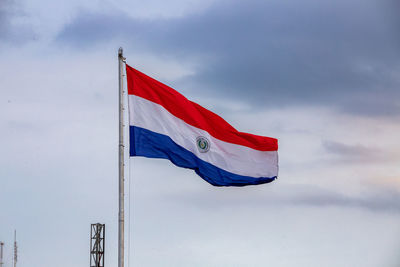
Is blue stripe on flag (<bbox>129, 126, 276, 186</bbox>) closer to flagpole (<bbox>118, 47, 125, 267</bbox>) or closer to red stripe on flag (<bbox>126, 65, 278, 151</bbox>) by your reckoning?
flagpole (<bbox>118, 47, 125, 267</bbox>)

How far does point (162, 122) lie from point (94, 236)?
66.2 ft

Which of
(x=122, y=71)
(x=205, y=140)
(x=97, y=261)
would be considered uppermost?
(x=122, y=71)

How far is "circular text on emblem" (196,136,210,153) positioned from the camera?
22656 millimetres

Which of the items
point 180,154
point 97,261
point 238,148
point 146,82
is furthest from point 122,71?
point 97,261

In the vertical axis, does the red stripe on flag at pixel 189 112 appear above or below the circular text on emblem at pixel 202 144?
above

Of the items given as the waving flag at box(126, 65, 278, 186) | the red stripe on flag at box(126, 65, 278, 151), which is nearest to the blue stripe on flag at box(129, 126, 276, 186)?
the waving flag at box(126, 65, 278, 186)

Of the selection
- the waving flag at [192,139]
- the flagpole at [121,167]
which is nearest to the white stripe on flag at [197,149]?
the waving flag at [192,139]

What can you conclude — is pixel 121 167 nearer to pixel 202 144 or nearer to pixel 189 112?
pixel 189 112

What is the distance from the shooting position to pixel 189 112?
73.9ft

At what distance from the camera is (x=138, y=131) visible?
68.8 ft

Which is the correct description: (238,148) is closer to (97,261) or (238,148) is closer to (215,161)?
(215,161)

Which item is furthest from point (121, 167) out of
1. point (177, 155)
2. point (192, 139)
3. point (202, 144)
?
point (202, 144)

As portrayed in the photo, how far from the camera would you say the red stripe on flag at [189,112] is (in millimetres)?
21531

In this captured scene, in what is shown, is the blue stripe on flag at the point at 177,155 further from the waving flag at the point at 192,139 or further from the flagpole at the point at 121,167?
the flagpole at the point at 121,167
